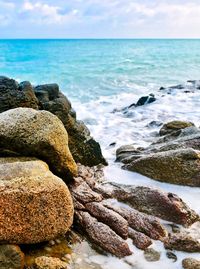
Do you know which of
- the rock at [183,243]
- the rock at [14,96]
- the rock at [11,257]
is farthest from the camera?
the rock at [14,96]

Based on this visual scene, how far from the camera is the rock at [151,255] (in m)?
4.82

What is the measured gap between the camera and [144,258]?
483 centimetres

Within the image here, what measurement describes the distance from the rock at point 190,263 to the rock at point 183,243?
0.88 ft

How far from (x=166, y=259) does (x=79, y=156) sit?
3238 millimetres

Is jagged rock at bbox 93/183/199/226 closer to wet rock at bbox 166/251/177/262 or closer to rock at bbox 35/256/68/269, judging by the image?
wet rock at bbox 166/251/177/262

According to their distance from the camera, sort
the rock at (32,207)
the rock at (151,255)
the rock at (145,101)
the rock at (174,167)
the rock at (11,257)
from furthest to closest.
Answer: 1. the rock at (145,101)
2. the rock at (174,167)
3. the rock at (151,255)
4. the rock at (32,207)
5. the rock at (11,257)

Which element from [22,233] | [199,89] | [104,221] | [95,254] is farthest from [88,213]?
[199,89]

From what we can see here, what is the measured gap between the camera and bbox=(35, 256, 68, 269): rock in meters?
4.23

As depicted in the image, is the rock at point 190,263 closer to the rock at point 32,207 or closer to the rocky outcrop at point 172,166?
the rock at point 32,207

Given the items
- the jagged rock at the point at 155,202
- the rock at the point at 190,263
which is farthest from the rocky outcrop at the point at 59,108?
the rock at the point at 190,263

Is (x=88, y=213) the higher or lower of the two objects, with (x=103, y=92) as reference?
higher

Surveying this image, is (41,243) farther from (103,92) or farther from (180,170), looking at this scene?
(103,92)

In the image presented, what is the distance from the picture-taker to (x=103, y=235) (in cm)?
504

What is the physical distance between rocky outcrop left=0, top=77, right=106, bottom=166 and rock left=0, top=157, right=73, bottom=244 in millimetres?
2720
